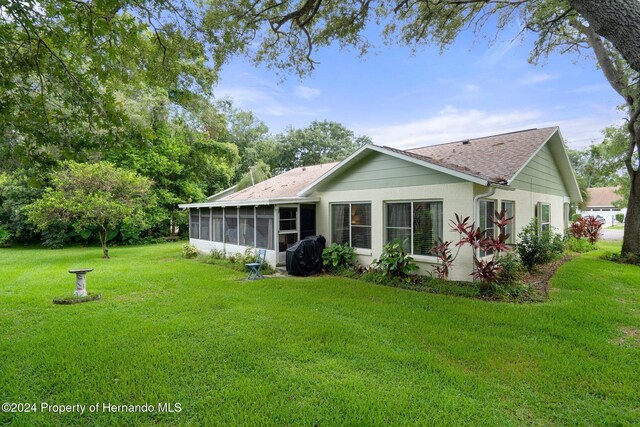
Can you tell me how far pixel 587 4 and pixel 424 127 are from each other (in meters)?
23.9

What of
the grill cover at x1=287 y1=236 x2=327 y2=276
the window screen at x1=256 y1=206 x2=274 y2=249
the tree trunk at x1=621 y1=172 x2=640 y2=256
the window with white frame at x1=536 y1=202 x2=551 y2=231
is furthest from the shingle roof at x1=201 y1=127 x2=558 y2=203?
the tree trunk at x1=621 y1=172 x2=640 y2=256

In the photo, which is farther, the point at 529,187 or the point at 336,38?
the point at 529,187

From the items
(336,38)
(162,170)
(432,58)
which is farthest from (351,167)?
(162,170)

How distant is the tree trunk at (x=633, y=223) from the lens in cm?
1080

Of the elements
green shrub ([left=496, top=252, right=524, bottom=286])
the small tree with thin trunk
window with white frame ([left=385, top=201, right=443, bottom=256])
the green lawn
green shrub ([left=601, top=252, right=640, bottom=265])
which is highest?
the small tree with thin trunk

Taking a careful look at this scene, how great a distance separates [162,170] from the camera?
20.5 meters

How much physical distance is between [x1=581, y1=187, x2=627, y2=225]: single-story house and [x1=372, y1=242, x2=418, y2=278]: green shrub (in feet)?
151

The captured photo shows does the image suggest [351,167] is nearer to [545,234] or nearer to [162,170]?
[545,234]

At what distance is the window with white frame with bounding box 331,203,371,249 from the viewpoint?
9.40 m

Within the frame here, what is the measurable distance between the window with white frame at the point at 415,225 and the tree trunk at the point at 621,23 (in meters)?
5.32

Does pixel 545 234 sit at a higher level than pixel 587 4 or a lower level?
lower

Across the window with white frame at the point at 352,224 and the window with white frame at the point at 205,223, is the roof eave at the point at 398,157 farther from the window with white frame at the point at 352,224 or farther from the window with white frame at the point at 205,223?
the window with white frame at the point at 205,223

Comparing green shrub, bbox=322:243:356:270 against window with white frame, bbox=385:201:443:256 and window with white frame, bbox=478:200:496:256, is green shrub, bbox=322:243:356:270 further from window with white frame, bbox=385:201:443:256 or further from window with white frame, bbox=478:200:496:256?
window with white frame, bbox=478:200:496:256

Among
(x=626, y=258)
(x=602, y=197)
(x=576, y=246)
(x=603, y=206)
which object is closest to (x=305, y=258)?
(x=626, y=258)
